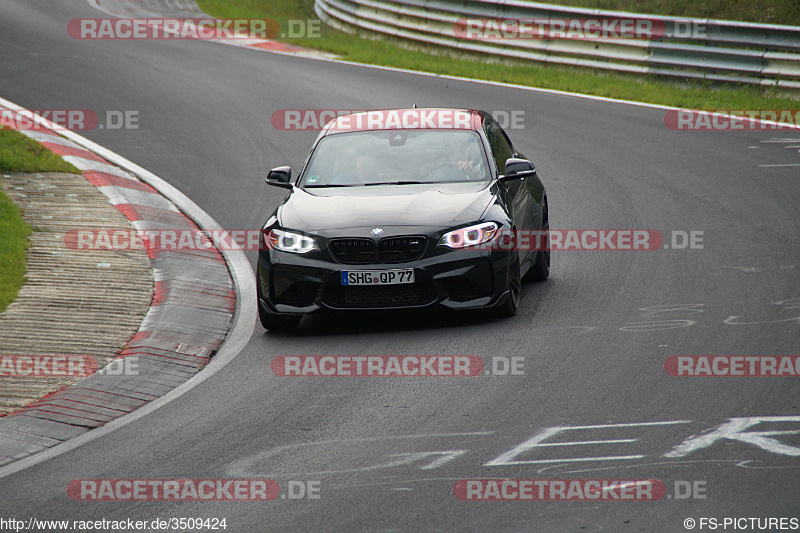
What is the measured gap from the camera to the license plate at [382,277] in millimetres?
8391

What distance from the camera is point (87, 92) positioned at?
18.9 meters

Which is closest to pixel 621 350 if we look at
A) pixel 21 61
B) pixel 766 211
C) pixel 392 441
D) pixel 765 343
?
pixel 765 343

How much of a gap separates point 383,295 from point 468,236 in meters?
0.83

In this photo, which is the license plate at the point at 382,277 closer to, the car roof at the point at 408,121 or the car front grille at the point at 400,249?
the car front grille at the point at 400,249

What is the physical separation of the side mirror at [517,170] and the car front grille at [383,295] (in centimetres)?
141

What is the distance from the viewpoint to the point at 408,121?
10.3 meters

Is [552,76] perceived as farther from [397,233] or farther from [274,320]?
[274,320]

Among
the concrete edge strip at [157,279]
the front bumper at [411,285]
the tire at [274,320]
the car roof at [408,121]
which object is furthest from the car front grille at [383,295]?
the car roof at [408,121]

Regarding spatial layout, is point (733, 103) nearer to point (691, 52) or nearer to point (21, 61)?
point (691, 52)

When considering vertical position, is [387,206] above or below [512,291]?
above

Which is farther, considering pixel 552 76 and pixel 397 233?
pixel 552 76

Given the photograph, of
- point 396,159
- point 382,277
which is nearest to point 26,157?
point 396,159

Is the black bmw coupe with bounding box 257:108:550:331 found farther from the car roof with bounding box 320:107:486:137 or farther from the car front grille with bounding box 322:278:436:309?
the car roof with bounding box 320:107:486:137

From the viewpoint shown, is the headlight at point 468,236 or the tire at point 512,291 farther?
the tire at point 512,291
